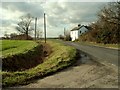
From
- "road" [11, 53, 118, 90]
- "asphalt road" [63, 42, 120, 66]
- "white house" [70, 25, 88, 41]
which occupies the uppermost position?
"white house" [70, 25, 88, 41]

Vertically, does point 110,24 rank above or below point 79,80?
above

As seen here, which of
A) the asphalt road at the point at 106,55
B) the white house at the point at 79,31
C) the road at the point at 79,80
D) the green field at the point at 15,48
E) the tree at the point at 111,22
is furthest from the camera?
the white house at the point at 79,31

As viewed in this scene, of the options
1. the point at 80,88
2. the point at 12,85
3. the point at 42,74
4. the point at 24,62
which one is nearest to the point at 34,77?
the point at 42,74

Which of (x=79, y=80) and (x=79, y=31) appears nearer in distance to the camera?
(x=79, y=80)

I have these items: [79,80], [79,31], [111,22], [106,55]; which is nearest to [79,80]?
[79,80]

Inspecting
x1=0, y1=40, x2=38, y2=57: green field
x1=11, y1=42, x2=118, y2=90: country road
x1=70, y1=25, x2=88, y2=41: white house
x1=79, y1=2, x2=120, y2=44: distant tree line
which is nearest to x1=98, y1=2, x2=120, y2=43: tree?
x1=79, y1=2, x2=120, y2=44: distant tree line

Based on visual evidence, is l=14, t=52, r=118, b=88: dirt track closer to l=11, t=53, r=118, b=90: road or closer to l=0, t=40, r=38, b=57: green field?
l=11, t=53, r=118, b=90: road

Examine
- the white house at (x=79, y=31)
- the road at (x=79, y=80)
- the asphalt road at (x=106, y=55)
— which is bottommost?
the road at (x=79, y=80)

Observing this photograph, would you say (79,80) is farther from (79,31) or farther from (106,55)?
(79,31)

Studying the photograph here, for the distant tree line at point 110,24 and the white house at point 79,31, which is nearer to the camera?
the distant tree line at point 110,24

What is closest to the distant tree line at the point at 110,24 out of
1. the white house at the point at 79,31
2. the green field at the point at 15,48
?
the green field at the point at 15,48

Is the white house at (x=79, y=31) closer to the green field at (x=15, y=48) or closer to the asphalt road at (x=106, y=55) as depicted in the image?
the green field at (x=15, y=48)

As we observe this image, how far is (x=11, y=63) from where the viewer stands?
18.1 metres

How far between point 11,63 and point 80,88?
32.9 ft
